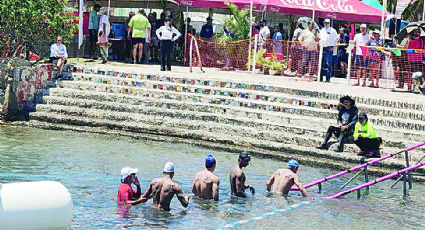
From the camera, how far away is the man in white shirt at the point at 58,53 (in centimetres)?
2691

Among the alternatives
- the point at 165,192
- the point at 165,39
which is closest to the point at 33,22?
the point at 165,39

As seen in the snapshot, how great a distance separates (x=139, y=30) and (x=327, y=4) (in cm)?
679

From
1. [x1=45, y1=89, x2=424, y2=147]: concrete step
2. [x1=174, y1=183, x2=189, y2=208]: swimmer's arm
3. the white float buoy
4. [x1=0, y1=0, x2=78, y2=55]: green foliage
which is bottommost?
[x1=174, y1=183, x2=189, y2=208]: swimmer's arm

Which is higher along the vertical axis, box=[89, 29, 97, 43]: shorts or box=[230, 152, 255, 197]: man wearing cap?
box=[89, 29, 97, 43]: shorts

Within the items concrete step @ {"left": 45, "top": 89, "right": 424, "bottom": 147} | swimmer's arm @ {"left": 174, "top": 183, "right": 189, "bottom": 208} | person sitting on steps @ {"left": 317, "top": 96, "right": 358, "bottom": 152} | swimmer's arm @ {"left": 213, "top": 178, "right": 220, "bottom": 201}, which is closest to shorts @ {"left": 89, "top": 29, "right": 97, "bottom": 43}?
concrete step @ {"left": 45, "top": 89, "right": 424, "bottom": 147}

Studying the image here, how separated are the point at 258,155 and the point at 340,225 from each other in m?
6.89

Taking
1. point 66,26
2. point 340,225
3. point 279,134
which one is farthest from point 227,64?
point 340,225

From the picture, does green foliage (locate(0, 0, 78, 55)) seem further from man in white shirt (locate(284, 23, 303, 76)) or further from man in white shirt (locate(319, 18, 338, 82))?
man in white shirt (locate(319, 18, 338, 82))

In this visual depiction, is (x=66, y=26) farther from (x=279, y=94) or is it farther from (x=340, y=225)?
(x=340, y=225)

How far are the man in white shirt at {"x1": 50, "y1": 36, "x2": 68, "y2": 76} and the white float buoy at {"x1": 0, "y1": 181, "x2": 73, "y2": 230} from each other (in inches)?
593

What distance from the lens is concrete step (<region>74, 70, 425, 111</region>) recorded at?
22.7 metres

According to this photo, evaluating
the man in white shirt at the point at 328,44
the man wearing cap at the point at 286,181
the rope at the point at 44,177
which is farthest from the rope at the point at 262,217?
the man in white shirt at the point at 328,44

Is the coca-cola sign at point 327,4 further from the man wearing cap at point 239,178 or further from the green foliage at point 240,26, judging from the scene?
the man wearing cap at point 239,178

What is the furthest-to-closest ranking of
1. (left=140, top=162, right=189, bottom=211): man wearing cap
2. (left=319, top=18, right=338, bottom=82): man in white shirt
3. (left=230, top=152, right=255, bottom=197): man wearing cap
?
(left=319, top=18, right=338, bottom=82): man in white shirt → (left=230, top=152, right=255, bottom=197): man wearing cap → (left=140, top=162, right=189, bottom=211): man wearing cap
